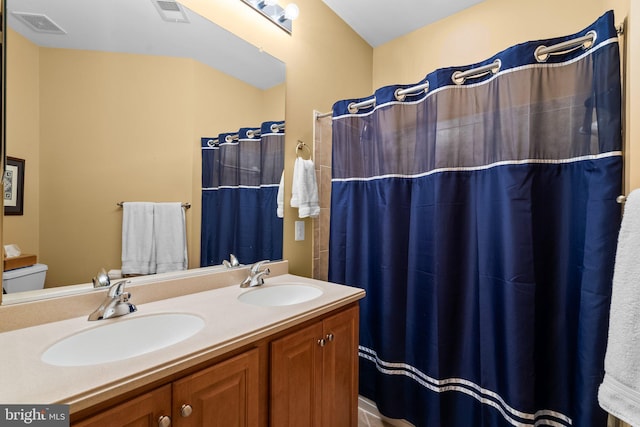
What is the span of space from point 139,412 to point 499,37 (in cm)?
256

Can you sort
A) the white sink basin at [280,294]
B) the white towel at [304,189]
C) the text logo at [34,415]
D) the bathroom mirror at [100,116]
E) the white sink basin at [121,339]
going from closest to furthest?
the text logo at [34,415], the white sink basin at [121,339], the bathroom mirror at [100,116], the white sink basin at [280,294], the white towel at [304,189]

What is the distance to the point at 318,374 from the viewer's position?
3.75 feet

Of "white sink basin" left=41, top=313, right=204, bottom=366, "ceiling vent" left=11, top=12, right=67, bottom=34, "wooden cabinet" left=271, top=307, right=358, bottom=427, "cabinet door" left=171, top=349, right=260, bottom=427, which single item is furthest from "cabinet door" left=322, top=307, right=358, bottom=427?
"ceiling vent" left=11, top=12, right=67, bottom=34

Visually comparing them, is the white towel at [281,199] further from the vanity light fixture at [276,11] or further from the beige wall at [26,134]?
the beige wall at [26,134]

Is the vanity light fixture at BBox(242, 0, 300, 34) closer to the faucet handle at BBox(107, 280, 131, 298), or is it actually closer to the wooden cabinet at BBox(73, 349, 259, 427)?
the faucet handle at BBox(107, 280, 131, 298)

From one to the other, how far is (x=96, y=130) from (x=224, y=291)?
0.84 m

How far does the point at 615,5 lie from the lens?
117 cm

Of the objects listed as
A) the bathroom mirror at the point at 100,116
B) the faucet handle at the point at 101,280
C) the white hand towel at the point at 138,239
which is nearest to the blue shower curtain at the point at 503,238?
the bathroom mirror at the point at 100,116

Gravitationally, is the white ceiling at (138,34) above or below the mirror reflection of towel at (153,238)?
above

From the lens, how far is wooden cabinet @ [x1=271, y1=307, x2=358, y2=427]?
997mm

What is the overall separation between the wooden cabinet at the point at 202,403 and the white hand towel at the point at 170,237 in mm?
614

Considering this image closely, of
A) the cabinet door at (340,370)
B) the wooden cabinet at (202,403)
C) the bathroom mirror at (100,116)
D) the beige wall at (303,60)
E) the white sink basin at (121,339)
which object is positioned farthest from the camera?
the beige wall at (303,60)

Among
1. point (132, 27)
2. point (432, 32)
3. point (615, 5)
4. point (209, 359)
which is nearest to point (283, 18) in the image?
point (132, 27)

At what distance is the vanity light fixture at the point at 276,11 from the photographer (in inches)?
61.1
